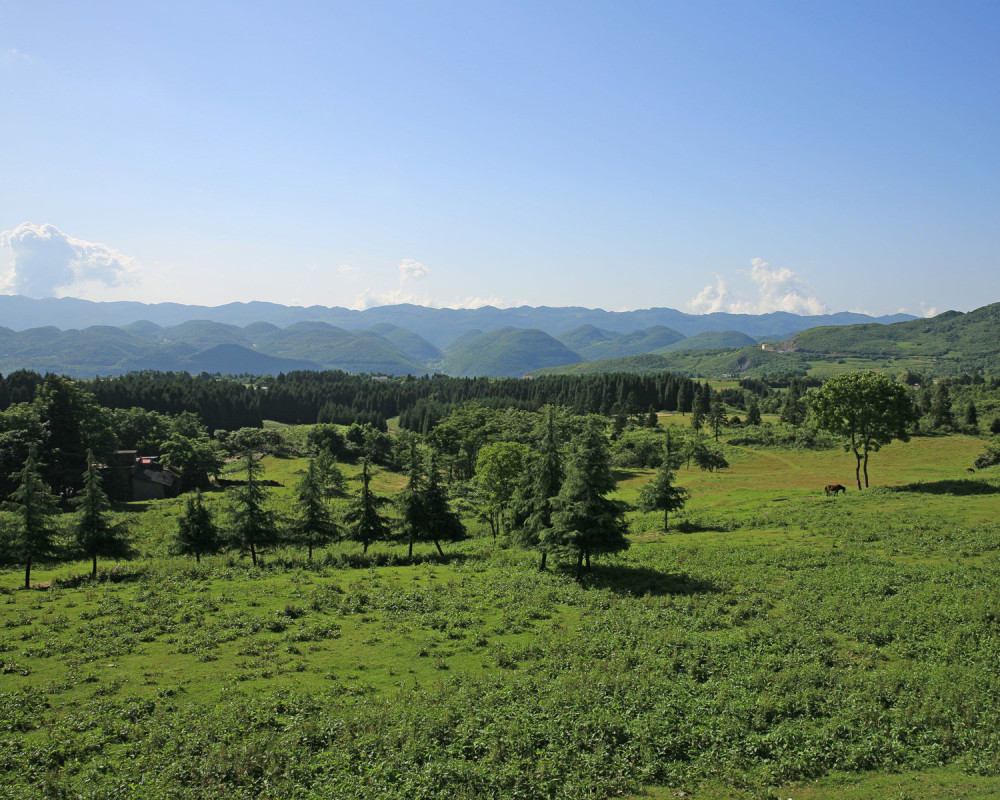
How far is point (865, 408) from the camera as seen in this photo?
5322 centimetres

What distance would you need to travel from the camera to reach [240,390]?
16925 centimetres

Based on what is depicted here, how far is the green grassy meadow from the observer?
14945mm

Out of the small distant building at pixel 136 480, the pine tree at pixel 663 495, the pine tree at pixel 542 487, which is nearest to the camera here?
the pine tree at pixel 542 487

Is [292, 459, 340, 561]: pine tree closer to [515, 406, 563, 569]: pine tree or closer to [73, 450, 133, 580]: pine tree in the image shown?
[73, 450, 133, 580]: pine tree

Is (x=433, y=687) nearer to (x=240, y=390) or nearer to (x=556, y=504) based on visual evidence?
(x=556, y=504)

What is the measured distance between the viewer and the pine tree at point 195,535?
45.2 meters

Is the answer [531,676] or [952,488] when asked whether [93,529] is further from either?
[952,488]

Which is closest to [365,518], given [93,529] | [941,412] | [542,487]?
[542,487]

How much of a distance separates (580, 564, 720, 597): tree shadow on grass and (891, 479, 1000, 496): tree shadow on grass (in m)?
31.2

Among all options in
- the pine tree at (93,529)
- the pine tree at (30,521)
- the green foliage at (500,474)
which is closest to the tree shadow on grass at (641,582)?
the green foliage at (500,474)

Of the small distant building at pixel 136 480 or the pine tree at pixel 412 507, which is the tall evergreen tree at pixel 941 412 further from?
the small distant building at pixel 136 480

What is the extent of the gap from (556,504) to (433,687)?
16.9 m

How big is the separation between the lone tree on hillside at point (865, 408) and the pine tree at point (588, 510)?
33.0m

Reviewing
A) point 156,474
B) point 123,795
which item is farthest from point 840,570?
point 156,474
